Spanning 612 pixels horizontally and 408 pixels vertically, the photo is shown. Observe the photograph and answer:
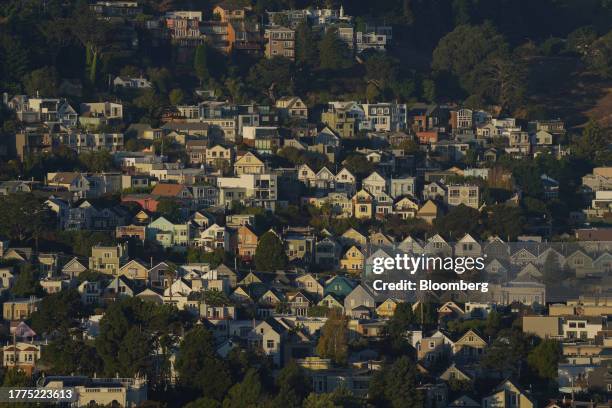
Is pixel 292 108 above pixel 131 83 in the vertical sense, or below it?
below

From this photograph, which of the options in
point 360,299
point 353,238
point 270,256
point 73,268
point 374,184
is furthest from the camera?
point 374,184

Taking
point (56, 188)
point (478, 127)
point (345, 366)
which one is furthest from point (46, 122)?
point (345, 366)

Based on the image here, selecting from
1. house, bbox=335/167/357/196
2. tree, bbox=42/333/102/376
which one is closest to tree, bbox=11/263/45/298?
tree, bbox=42/333/102/376

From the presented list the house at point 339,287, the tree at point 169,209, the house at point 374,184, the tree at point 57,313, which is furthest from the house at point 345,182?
the tree at point 57,313

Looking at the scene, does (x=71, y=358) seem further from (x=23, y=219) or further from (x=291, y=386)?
(x=23, y=219)

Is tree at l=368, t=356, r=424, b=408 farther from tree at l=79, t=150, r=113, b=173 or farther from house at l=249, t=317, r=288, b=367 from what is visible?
tree at l=79, t=150, r=113, b=173

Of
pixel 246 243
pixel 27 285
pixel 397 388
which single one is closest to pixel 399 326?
pixel 397 388
